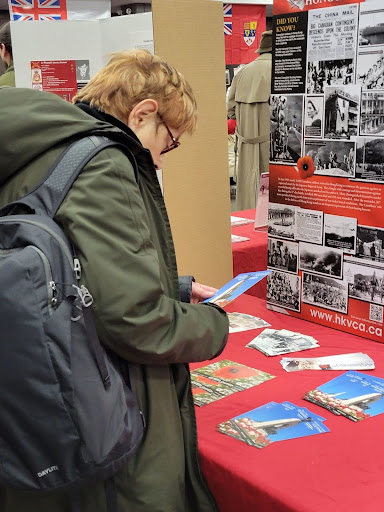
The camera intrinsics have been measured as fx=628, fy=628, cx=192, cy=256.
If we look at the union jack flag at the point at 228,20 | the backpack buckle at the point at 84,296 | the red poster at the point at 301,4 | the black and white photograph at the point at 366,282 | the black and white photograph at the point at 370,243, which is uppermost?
the union jack flag at the point at 228,20

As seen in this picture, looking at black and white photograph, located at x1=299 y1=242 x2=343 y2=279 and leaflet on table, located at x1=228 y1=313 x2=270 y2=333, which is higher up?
black and white photograph, located at x1=299 y1=242 x2=343 y2=279

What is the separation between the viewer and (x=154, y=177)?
1173 mm

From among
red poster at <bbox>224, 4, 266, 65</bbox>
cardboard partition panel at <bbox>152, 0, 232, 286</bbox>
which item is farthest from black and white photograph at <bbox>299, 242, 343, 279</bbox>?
red poster at <bbox>224, 4, 266, 65</bbox>

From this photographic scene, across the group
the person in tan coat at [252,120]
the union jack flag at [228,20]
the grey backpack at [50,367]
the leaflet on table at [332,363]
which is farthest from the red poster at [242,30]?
the grey backpack at [50,367]

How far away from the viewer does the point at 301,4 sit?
177 cm

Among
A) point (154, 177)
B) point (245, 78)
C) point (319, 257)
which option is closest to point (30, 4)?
point (245, 78)

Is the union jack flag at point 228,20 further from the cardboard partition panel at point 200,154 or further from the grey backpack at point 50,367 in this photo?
the grey backpack at point 50,367

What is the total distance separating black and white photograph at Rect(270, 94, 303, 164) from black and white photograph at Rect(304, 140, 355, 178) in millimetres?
47

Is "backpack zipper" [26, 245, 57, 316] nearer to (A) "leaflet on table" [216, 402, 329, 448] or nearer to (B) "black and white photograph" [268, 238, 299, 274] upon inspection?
(A) "leaflet on table" [216, 402, 329, 448]

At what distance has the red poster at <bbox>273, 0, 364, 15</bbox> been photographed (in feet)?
5.50

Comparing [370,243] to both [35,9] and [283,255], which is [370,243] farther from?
[35,9]

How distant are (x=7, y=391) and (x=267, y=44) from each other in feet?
14.7

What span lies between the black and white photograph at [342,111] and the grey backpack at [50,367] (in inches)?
34.7

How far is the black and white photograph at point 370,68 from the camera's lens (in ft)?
5.17
